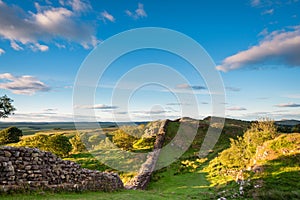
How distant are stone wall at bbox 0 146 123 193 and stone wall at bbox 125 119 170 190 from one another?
30.6 ft

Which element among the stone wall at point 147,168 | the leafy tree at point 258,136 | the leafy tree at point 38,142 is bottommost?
the stone wall at point 147,168

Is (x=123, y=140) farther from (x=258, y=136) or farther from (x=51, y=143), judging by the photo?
(x=258, y=136)

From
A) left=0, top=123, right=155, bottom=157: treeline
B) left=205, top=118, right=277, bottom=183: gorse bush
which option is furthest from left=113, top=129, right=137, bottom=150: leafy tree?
left=205, top=118, right=277, bottom=183: gorse bush

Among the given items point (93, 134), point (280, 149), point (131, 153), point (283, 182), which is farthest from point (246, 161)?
point (93, 134)

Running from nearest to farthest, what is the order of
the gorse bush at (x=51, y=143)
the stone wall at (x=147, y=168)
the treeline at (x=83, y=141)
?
1. the stone wall at (x=147, y=168)
2. the gorse bush at (x=51, y=143)
3. the treeline at (x=83, y=141)

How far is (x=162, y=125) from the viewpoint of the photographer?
53906 millimetres

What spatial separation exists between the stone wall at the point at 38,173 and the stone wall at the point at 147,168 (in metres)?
9.32

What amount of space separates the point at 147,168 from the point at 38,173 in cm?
1993

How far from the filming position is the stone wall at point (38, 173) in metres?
12.1

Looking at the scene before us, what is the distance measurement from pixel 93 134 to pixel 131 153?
16458 millimetres

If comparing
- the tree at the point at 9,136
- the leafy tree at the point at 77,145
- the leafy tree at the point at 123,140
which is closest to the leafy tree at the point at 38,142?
the leafy tree at the point at 77,145

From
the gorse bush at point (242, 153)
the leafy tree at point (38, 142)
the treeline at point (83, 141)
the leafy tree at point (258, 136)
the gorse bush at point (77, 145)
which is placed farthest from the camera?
the gorse bush at point (77, 145)

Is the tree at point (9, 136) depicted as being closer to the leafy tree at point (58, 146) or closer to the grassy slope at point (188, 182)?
the leafy tree at point (58, 146)

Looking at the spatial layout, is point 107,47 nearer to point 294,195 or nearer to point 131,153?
point 131,153
